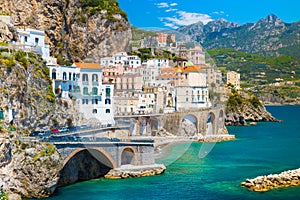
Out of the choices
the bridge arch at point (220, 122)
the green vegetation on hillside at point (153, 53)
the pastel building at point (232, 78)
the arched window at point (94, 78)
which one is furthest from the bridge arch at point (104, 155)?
the pastel building at point (232, 78)

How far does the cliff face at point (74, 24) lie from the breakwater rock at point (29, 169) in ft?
117

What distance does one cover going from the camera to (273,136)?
225ft

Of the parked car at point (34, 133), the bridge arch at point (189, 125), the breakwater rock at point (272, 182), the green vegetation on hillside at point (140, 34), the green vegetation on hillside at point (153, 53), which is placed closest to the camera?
the breakwater rock at point (272, 182)

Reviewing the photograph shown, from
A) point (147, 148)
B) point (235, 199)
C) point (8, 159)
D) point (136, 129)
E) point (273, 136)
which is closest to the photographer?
point (8, 159)

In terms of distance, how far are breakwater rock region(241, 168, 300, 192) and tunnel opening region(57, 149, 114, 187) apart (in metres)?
10.2

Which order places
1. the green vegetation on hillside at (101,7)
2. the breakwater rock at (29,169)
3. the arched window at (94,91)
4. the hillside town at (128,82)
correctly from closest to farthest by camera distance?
the breakwater rock at (29,169) → the hillside town at (128,82) → the arched window at (94,91) → the green vegetation on hillside at (101,7)

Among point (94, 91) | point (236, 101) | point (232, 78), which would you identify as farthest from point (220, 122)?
point (232, 78)

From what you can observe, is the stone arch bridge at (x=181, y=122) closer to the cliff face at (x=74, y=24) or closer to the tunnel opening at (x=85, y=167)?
the tunnel opening at (x=85, y=167)

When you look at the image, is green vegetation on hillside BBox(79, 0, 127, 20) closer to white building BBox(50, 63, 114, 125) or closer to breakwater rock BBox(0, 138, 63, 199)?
white building BBox(50, 63, 114, 125)

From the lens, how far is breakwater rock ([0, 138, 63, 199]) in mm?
26828

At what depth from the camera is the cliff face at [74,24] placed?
207ft

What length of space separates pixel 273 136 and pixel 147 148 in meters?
38.5

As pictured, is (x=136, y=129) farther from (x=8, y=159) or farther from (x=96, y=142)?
(x=8, y=159)

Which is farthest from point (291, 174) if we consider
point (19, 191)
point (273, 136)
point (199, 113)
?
point (273, 136)
